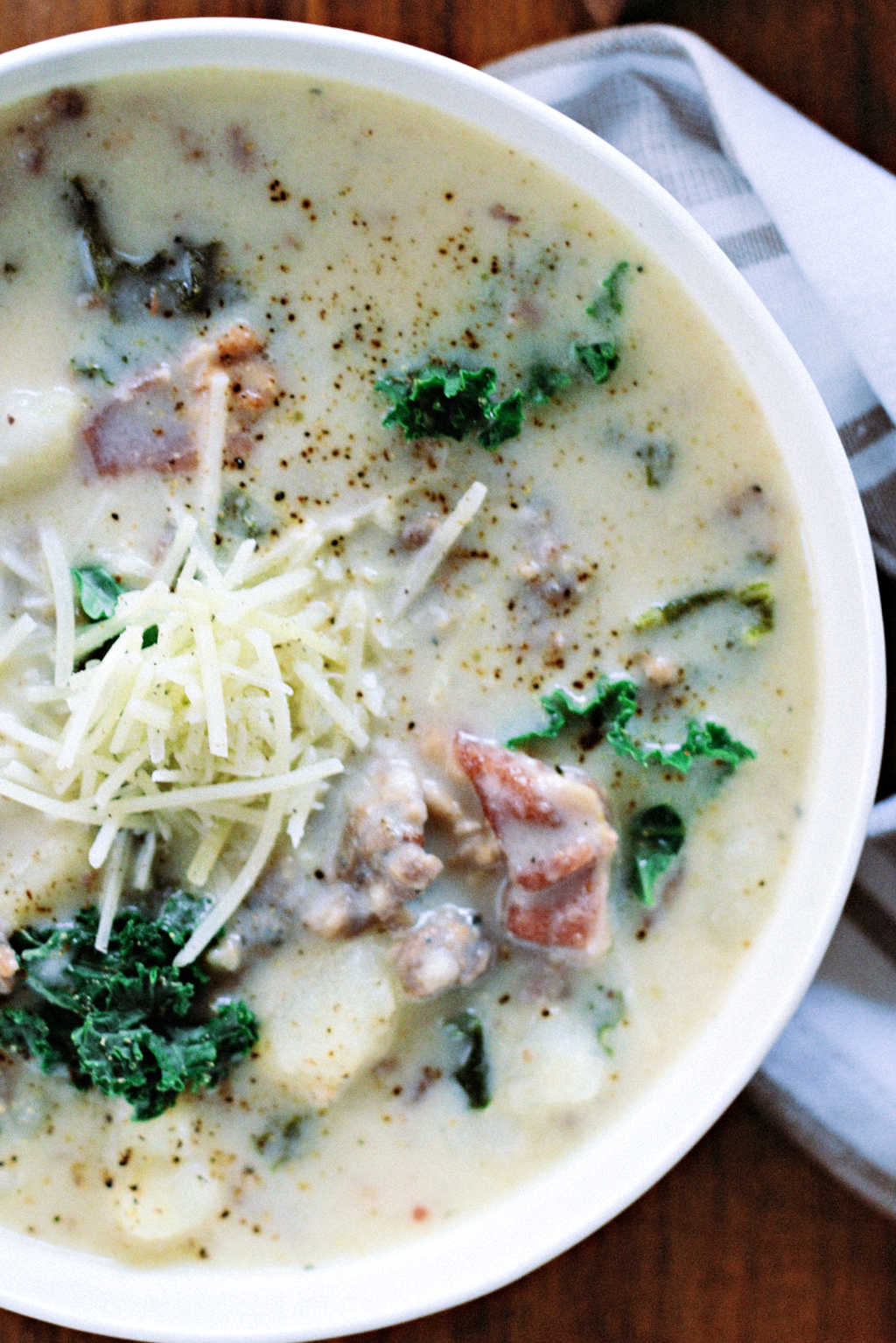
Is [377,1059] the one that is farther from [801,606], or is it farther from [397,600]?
[801,606]

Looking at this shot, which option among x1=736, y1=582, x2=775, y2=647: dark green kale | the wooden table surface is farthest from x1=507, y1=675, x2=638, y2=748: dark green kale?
the wooden table surface

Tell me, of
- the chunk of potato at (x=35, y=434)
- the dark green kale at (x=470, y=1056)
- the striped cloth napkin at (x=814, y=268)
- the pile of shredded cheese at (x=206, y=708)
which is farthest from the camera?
the striped cloth napkin at (x=814, y=268)

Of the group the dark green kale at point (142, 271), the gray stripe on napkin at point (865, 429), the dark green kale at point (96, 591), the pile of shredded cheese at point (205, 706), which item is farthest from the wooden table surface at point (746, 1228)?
the dark green kale at point (96, 591)

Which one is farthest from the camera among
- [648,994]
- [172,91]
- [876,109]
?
[876,109]

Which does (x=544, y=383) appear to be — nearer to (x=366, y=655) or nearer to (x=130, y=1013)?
(x=366, y=655)

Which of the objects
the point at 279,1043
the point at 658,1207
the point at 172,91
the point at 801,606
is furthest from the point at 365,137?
the point at 658,1207

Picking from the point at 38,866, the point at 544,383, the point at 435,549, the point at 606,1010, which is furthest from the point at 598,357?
the point at 38,866

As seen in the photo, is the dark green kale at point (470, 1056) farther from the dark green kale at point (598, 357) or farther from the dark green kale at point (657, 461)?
the dark green kale at point (598, 357)
